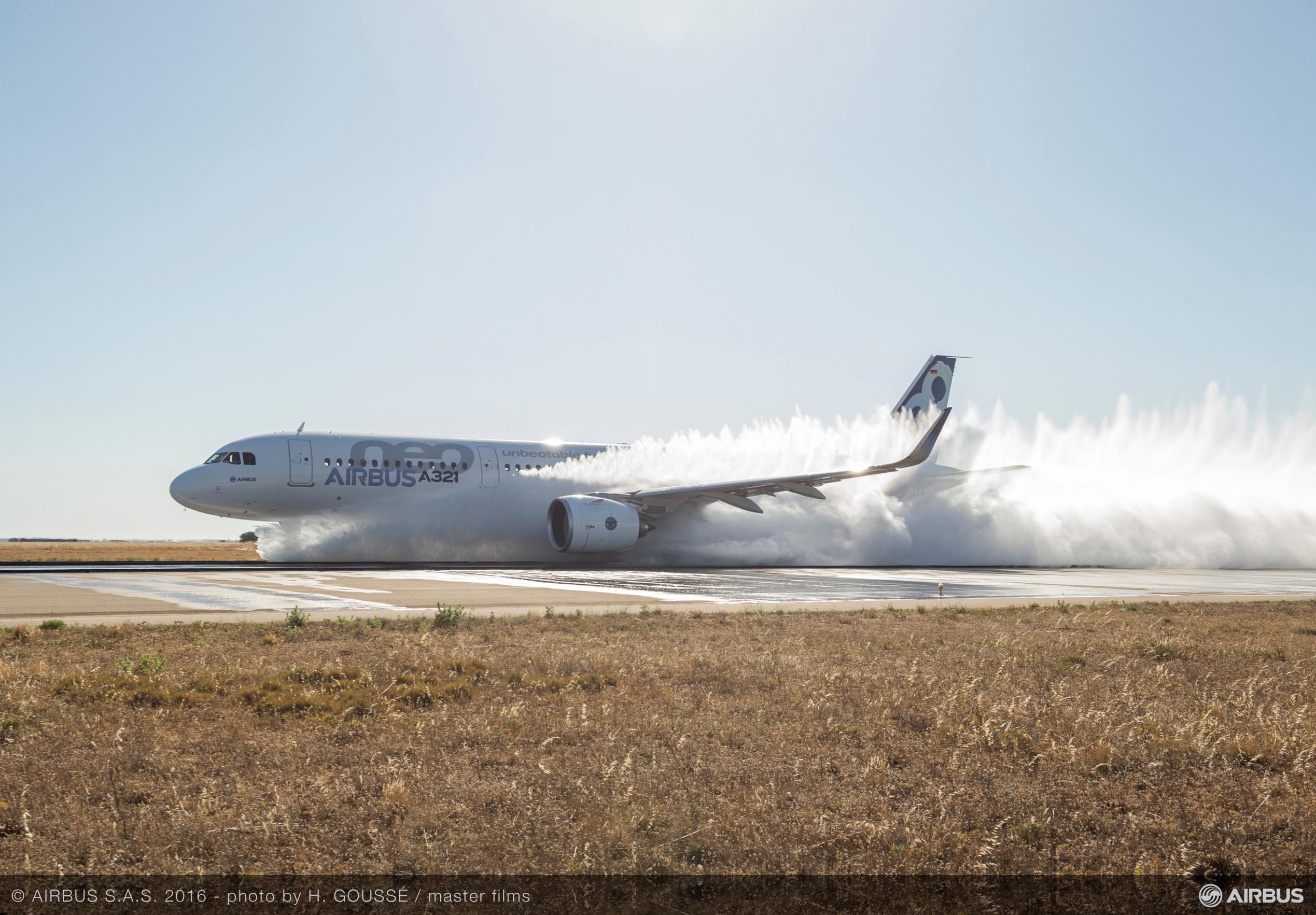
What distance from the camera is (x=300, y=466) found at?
33469 mm

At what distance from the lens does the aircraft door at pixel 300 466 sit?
33344mm

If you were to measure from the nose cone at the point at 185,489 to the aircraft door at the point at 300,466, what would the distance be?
10.9 feet

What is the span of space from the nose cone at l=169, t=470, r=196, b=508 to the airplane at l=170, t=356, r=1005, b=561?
0.04 meters

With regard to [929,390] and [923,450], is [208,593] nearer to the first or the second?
[923,450]

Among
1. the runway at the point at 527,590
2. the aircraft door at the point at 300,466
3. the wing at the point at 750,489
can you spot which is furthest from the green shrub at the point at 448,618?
the wing at the point at 750,489

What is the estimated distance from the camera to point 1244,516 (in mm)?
50031

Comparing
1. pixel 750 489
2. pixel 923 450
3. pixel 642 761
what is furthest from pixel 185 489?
pixel 642 761

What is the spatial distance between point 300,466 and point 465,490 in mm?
6046

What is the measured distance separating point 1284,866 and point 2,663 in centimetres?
1151

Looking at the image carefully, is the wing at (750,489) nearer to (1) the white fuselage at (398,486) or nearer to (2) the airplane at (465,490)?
(2) the airplane at (465,490)

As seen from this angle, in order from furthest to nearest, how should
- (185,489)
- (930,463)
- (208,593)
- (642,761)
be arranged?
1. (930,463)
2. (185,489)
3. (208,593)
4. (642,761)

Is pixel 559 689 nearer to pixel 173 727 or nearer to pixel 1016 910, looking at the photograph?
pixel 173 727

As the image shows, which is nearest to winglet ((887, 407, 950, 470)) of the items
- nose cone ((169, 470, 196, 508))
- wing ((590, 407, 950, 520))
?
wing ((590, 407, 950, 520))

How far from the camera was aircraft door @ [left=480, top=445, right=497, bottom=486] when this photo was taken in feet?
120
